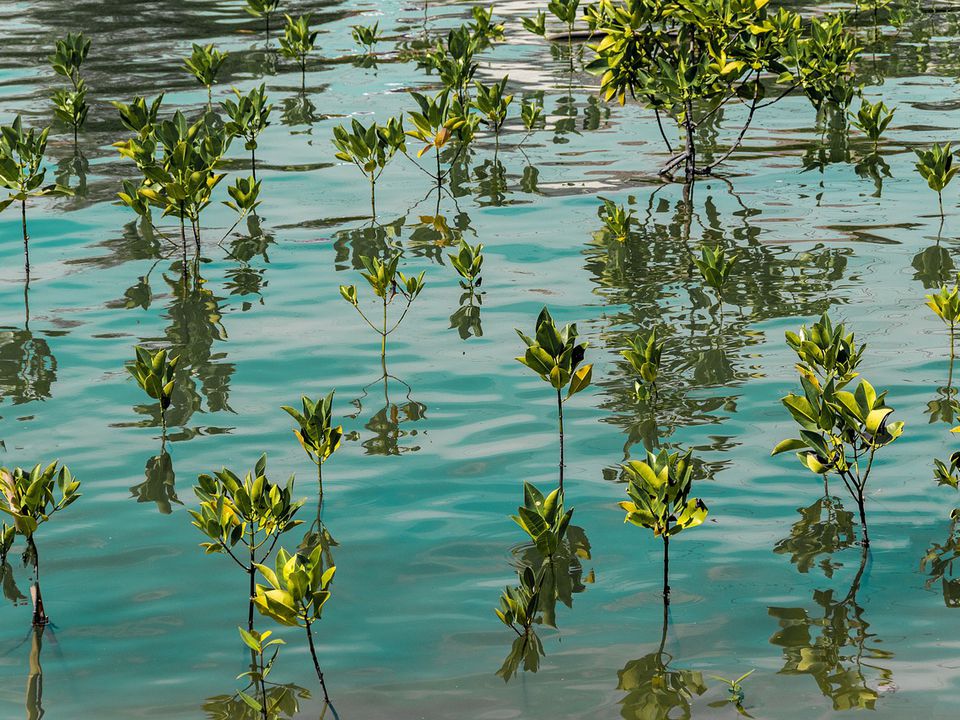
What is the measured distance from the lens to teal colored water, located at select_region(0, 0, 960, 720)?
12.2 feet

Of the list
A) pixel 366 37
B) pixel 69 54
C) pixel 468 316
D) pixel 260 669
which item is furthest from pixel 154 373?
pixel 366 37

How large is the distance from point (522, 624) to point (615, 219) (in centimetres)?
399

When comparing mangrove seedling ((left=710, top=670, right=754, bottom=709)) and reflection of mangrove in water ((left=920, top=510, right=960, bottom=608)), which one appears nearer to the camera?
mangrove seedling ((left=710, top=670, right=754, bottom=709))

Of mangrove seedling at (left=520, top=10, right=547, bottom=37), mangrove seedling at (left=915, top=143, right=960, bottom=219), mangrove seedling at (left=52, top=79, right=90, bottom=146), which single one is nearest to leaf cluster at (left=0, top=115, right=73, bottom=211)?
mangrove seedling at (left=52, top=79, right=90, bottom=146)

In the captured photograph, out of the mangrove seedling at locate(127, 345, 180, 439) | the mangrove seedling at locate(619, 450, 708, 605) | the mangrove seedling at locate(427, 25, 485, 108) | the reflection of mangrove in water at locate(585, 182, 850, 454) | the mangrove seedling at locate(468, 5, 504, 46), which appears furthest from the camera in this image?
the mangrove seedling at locate(468, 5, 504, 46)

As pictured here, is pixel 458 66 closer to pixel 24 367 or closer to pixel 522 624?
pixel 24 367

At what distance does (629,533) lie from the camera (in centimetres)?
446

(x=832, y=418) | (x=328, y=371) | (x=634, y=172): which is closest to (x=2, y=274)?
(x=328, y=371)

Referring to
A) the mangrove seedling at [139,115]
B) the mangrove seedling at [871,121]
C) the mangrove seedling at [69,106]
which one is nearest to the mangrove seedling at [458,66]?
the mangrove seedling at [139,115]

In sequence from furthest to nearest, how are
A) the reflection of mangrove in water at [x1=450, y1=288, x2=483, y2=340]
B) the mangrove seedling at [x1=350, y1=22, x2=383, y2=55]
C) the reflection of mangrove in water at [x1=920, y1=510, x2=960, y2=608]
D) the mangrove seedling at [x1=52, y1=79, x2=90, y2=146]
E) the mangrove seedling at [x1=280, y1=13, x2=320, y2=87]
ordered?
the mangrove seedling at [x1=350, y1=22, x2=383, y2=55] < the mangrove seedling at [x1=280, y1=13, x2=320, y2=87] < the mangrove seedling at [x1=52, y1=79, x2=90, y2=146] < the reflection of mangrove in water at [x1=450, y1=288, x2=483, y2=340] < the reflection of mangrove in water at [x1=920, y1=510, x2=960, y2=608]

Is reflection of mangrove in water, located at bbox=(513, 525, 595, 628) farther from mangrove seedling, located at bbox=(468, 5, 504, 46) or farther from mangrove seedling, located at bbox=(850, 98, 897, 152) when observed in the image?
mangrove seedling, located at bbox=(468, 5, 504, 46)

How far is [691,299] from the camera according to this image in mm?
6559

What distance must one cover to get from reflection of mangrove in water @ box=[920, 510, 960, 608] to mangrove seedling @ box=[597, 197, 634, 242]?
3.38 m

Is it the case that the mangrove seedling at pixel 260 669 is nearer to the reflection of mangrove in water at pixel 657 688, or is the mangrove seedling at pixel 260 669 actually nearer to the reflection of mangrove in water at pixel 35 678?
the reflection of mangrove in water at pixel 35 678
